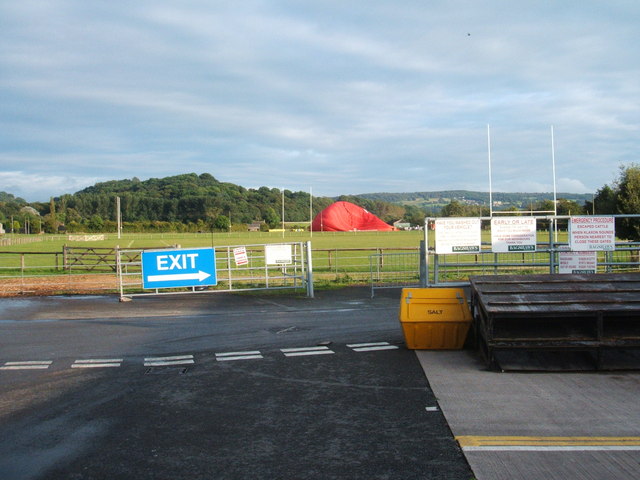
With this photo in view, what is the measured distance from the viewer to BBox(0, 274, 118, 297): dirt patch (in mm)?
20047

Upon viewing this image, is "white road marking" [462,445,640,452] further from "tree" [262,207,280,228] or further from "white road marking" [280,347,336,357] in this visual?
"tree" [262,207,280,228]

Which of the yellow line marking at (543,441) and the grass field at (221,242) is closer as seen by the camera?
the yellow line marking at (543,441)

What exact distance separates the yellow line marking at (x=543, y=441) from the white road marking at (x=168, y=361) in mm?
4967

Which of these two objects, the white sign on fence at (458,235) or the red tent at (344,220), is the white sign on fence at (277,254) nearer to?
the white sign on fence at (458,235)

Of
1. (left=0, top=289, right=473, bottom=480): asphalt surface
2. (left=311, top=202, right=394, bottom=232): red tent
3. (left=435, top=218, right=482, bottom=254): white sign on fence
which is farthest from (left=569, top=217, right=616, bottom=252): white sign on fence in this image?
(left=311, top=202, right=394, bottom=232): red tent

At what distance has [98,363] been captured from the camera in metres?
9.34

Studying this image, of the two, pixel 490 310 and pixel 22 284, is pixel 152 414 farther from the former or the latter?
pixel 22 284

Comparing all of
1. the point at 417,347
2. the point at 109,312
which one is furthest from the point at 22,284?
the point at 417,347

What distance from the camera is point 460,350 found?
390 inches

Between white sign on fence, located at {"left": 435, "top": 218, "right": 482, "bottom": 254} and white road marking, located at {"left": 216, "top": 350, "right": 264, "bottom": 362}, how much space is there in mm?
4247

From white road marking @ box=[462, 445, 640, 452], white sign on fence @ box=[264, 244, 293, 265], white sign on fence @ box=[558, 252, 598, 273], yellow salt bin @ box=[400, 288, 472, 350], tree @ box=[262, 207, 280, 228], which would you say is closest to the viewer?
white road marking @ box=[462, 445, 640, 452]

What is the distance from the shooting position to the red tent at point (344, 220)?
127 m

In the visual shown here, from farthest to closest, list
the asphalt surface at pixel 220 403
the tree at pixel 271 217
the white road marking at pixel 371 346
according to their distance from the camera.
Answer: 1. the tree at pixel 271 217
2. the white road marking at pixel 371 346
3. the asphalt surface at pixel 220 403

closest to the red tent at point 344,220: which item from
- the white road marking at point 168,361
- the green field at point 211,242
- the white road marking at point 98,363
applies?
the green field at point 211,242
